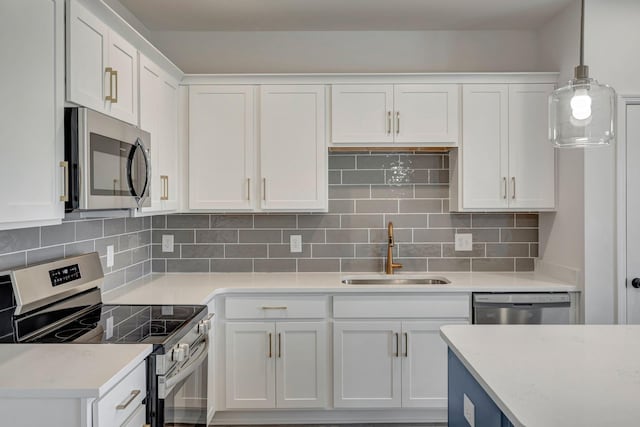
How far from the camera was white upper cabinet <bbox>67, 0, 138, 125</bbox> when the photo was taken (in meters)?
1.75

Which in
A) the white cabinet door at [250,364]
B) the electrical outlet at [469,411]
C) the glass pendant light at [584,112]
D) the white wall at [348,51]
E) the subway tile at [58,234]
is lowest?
the white cabinet door at [250,364]

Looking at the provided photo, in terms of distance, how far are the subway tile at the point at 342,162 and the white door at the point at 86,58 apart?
5.58ft

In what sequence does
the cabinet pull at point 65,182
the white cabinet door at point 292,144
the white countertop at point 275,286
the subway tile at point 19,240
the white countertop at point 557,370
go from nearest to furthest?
the white countertop at point 557,370
the cabinet pull at point 65,182
the subway tile at point 19,240
the white countertop at point 275,286
the white cabinet door at point 292,144

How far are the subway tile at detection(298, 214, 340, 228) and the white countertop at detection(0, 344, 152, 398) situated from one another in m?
1.83

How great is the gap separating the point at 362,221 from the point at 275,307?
96cm

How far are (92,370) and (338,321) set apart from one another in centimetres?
163

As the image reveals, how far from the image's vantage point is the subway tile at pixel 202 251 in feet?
11.1

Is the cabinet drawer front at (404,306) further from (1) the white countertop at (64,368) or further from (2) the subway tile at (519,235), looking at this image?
(1) the white countertop at (64,368)

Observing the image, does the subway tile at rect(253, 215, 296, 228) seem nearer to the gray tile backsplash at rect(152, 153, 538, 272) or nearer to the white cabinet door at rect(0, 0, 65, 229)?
the gray tile backsplash at rect(152, 153, 538, 272)

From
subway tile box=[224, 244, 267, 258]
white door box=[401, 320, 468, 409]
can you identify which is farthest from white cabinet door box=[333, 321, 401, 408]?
subway tile box=[224, 244, 267, 258]

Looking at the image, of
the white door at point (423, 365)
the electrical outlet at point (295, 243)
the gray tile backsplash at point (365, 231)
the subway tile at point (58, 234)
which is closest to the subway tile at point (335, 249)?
the gray tile backsplash at point (365, 231)

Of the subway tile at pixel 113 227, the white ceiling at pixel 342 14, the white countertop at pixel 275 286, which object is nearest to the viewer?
the white countertop at pixel 275 286

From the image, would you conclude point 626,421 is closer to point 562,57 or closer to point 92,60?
point 92,60

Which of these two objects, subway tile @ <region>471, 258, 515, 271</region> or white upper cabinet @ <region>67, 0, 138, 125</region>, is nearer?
white upper cabinet @ <region>67, 0, 138, 125</region>
